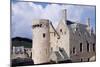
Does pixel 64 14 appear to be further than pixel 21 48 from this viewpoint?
Yes

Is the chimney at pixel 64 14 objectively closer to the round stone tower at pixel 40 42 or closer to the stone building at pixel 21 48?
the round stone tower at pixel 40 42

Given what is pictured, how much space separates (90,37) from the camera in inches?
110

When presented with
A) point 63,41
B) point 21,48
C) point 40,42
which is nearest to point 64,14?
point 63,41

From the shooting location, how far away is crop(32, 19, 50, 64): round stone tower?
2525 mm

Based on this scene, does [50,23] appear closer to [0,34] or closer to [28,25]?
[28,25]

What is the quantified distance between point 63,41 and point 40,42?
1.00 ft

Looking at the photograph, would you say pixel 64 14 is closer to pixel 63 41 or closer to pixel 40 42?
pixel 63 41

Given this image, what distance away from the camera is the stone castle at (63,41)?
254 centimetres

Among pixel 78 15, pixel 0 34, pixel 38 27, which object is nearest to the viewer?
pixel 0 34

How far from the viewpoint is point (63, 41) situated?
2.66m

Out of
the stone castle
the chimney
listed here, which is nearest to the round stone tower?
the stone castle

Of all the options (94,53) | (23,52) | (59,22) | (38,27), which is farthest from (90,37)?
(23,52)

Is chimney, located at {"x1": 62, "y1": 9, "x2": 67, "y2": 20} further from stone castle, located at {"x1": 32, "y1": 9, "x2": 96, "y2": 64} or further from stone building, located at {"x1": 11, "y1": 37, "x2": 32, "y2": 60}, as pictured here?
stone building, located at {"x1": 11, "y1": 37, "x2": 32, "y2": 60}
